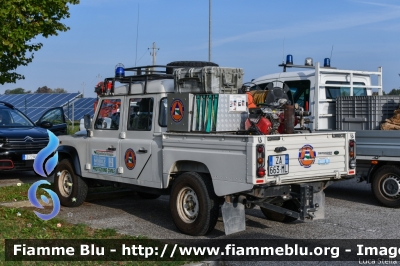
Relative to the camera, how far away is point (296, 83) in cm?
1187

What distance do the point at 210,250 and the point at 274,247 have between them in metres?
0.92

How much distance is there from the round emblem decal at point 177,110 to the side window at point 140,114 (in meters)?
0.62

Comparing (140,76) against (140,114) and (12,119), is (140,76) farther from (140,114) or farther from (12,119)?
(12,119)

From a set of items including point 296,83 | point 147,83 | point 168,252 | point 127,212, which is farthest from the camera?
point 296,83

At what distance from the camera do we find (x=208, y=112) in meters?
7.73

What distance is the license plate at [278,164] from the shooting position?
22.9 ft

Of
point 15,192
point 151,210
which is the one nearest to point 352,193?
point 151,210

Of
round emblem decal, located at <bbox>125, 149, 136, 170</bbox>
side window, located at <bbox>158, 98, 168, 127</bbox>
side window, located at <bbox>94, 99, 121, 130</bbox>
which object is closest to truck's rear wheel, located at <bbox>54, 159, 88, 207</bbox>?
side window, located at <bbox>94, 99, 121, 130</bbox>

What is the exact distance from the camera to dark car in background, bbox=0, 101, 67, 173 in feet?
41.9

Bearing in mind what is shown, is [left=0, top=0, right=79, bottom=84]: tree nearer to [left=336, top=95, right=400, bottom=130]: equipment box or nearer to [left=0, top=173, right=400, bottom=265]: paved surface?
[left=0, top=173, right=400, bottom=265]: paved surface

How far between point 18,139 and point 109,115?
448 centimetres

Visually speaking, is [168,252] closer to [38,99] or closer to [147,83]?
[147,83]

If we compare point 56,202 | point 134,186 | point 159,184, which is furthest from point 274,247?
point 56,202

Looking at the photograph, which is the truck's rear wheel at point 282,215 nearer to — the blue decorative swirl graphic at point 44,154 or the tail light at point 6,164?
the blue decorative swirl graphic at point 44,154
